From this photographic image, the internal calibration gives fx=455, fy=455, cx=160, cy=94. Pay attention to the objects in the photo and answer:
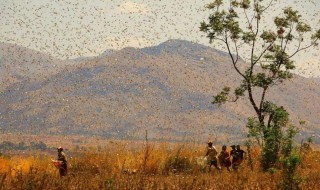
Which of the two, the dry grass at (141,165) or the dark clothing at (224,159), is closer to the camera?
the dry grass at (141,165)

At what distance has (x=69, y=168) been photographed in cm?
1527

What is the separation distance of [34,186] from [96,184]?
1297 mm

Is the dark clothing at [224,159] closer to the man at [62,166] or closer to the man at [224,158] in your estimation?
the man at [224,158]

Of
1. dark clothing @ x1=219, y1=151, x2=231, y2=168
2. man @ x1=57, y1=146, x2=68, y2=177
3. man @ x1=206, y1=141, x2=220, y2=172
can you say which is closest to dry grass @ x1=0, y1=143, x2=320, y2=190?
man @ x1=57, y1=146, x2=68, y2=177

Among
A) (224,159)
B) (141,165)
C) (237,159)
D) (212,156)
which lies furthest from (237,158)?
(141,165)

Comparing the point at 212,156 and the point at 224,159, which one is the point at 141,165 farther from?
the point at 224,159

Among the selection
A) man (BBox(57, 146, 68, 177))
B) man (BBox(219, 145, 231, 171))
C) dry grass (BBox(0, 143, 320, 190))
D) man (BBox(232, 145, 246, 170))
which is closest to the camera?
dry grass (BBox(0, 143, 320, 190))

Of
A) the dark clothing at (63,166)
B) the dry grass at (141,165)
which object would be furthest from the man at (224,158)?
the dark clothing at (63,166)

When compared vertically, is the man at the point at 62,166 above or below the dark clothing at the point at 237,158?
below

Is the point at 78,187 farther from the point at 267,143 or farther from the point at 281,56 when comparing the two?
the point at 281,56

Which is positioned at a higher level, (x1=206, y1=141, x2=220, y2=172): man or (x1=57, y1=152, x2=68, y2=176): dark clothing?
(x1=206, y1=141, x2=220, y2=172): man

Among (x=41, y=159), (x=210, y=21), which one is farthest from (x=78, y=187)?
(x=210, y=21)

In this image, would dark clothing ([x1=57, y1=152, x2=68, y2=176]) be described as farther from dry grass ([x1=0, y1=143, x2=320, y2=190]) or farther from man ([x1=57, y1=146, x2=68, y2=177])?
dry grass ([x1=0, y1=143, x2=320, y2=190])

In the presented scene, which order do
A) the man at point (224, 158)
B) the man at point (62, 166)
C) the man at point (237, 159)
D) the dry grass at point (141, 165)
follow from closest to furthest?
the dry grass at point (141, 165), the man at point (62, 166), the man at point (237, 159), the man at point (224, 158)
